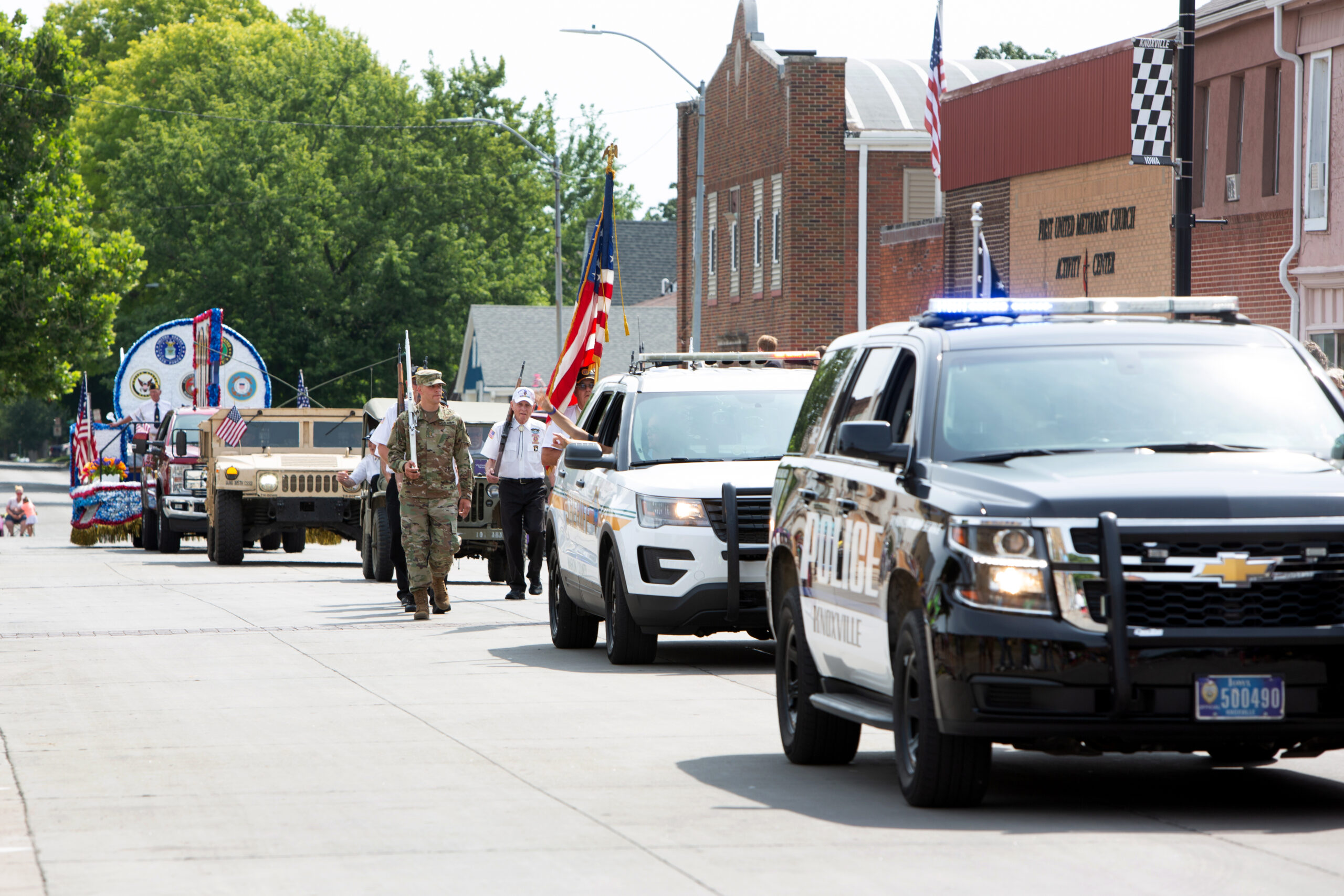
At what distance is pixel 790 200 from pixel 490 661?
3003cm

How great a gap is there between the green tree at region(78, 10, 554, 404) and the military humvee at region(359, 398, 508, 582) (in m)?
44.5

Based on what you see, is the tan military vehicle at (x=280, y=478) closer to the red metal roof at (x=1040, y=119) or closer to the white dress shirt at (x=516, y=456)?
the white dress shirt at (x=516, y=456)

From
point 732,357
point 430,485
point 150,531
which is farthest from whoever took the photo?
point 150,531

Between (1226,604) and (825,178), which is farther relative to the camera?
(825,178)

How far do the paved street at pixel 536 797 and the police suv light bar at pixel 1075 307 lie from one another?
191 centimetres

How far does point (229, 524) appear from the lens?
28.2m

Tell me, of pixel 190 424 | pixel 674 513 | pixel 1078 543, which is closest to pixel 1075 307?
pixel 1078 543

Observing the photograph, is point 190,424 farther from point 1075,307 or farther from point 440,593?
point 1075,307

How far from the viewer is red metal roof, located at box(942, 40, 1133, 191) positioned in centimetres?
3038

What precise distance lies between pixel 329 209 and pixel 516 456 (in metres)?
53.4

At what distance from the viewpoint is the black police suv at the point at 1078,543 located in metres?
7.36

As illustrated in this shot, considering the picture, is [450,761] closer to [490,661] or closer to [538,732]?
[538,732]

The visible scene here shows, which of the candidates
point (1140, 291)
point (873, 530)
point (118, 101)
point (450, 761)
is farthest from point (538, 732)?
point (118, 101)

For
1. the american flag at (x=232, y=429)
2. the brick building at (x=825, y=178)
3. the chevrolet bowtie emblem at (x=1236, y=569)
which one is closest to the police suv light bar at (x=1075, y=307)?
the chevrolet bowtie emblem at (x=1236, y=569)
